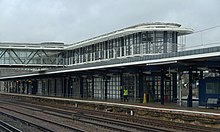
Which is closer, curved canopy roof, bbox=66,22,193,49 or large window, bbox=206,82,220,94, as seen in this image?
large window, bbox=206,82,220,94

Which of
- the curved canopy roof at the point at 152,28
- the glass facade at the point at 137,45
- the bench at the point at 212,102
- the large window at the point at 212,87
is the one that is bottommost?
the bench at the point at 212,102

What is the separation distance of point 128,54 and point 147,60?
15.9 meters

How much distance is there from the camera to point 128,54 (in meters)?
42.2

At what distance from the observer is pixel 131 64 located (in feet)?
93.8

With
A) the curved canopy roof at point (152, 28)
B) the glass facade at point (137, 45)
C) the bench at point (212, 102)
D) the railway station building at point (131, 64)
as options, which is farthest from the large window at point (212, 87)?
the curved canopy roof at point (152, 28)

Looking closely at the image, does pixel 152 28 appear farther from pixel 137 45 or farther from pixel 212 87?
pixel 212 87

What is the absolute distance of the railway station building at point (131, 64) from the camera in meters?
26.2

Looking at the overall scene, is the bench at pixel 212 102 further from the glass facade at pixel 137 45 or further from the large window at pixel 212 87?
the glass facade at pixel 137 45

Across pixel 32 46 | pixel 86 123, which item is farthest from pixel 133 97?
pixel 32 46

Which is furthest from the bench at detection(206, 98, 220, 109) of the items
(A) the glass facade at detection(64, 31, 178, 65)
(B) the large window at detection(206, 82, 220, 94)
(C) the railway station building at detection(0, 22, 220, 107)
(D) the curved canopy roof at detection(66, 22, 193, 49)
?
Result: (D) the curved canopy roof at detection(66, 22, 193, 49)

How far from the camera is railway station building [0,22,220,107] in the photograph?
1030 inches

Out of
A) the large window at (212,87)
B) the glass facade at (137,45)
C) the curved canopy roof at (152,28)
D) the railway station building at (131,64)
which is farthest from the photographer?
the curved canopy roof at (152,28)

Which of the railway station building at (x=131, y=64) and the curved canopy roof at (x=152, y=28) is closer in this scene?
the railway station building at (x=131, y=64)

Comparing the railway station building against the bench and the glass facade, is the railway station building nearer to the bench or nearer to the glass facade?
the glass facade
